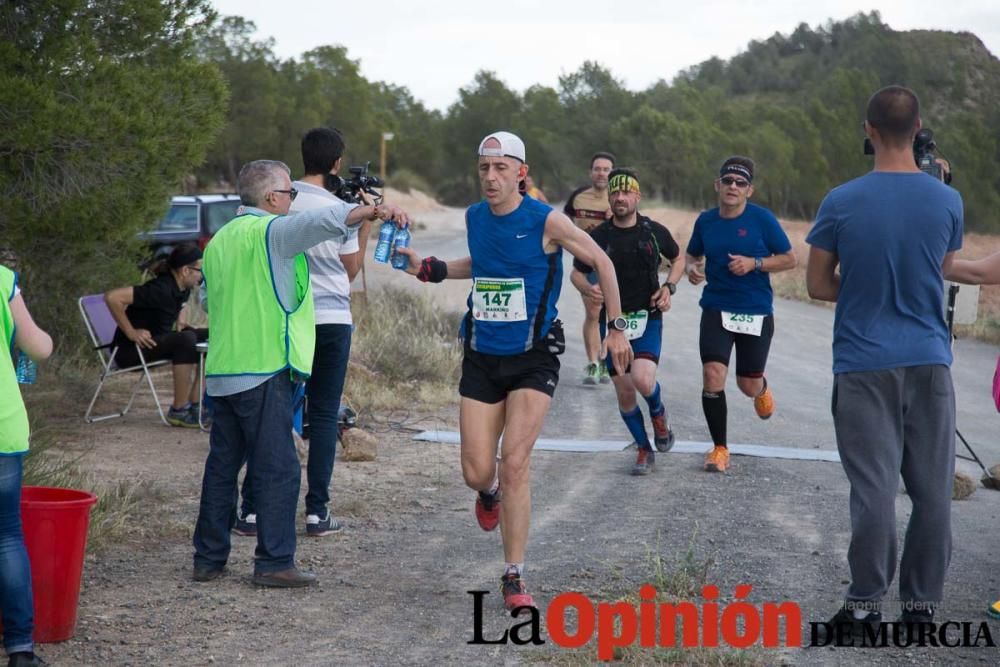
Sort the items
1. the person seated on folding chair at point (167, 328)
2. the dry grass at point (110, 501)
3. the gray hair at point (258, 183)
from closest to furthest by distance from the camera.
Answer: the gray hair at point (258, 183) < the dry grass at point (110, 501) < the person seated on folding chair at point (167, 328)

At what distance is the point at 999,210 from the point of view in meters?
46.6

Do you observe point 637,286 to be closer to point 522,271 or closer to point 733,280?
point 733,280

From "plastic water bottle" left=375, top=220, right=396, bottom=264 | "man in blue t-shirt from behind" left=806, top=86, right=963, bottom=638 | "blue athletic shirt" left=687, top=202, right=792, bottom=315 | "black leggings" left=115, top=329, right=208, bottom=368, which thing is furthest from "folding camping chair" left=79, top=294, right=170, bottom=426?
"man in blue t-shirt from behind" left=806, top=86, right=963, bottom=638

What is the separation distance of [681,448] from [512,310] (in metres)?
4.59

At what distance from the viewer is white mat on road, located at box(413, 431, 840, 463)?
998 centimetres

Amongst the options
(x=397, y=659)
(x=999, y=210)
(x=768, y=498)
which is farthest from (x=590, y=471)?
(x=999, y=210)

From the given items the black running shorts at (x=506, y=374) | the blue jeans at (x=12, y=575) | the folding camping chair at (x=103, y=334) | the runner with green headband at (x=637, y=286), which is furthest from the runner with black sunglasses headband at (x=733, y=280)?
the blue jeans at (x=12, y=575)

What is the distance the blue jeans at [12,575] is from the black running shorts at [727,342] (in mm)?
5292

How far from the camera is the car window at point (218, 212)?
71.4ft

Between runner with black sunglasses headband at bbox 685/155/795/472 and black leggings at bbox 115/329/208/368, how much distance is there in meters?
4.03

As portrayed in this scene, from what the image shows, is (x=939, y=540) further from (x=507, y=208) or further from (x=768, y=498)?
(x=768, y=498)

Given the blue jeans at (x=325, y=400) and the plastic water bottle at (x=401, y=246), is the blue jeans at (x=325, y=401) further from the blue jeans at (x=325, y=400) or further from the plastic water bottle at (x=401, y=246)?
the plastic water bottle at (x=401, y=246)

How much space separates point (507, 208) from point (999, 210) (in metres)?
44.3

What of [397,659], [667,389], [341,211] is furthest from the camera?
[667,389]
